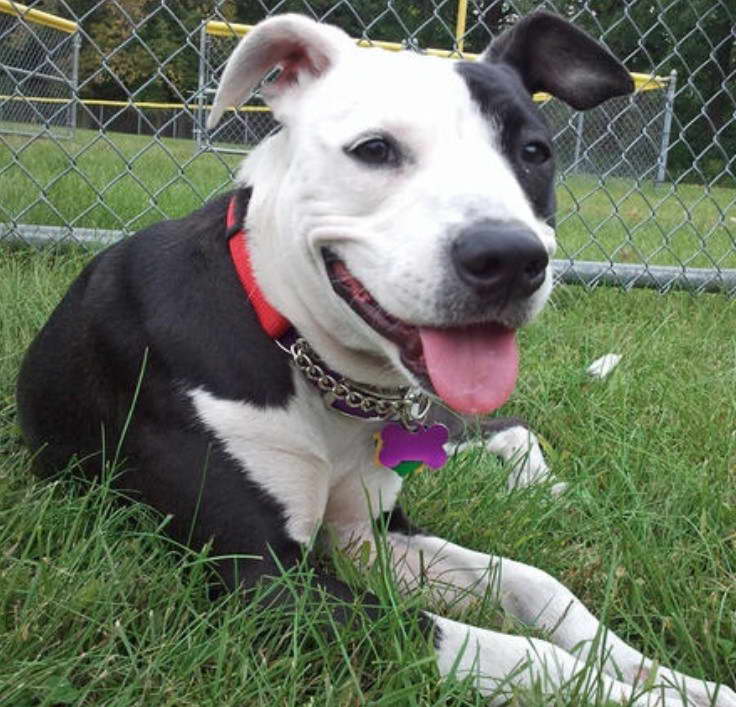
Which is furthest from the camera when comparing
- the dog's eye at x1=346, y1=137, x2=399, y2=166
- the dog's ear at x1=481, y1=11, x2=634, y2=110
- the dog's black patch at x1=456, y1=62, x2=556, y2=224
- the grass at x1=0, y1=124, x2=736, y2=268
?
the grass at x1=0, y1=124, x2=736, y2=268

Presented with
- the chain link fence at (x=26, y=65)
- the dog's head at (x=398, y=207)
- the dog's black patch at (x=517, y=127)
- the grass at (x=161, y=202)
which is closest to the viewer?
the dog's head at (x=398, y=207)

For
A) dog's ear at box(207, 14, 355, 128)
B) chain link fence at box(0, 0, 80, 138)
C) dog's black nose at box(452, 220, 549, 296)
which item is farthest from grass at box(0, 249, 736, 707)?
chain link fence at box(0, 0, 80, 138)

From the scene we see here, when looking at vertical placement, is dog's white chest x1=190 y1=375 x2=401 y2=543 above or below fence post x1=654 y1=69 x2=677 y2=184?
above

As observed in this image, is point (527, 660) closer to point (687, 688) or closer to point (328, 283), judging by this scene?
point (687, 688)

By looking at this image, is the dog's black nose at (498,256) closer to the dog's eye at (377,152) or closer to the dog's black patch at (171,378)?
the dog's eye at (377,152)

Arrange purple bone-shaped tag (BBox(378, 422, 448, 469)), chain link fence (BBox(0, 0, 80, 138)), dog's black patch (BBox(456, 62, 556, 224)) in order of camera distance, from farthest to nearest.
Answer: chain link fence (BBox(0, 0, 80, 138)) → purple bone-shaped tag (BBox(378, 422, 448, 469)) → dog's black patch (BBox(456, 62, 556, 224))

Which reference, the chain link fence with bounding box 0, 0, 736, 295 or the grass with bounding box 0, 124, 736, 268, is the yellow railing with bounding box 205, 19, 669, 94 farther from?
the grass with bounding box 0, 124, 736, 268

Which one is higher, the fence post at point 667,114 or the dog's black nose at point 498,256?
the dog's black nose at point 498,256

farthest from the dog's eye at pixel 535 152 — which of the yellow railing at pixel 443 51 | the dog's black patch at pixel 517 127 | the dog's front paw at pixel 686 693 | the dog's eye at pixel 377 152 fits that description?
the yellow railing at pixel 443 51

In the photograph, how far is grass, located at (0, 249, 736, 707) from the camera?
4.77 ft

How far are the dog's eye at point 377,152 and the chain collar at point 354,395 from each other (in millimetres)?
384

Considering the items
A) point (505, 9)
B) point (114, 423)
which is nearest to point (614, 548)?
point (114, 423)

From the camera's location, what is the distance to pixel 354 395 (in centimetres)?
193

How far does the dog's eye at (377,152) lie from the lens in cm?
177
